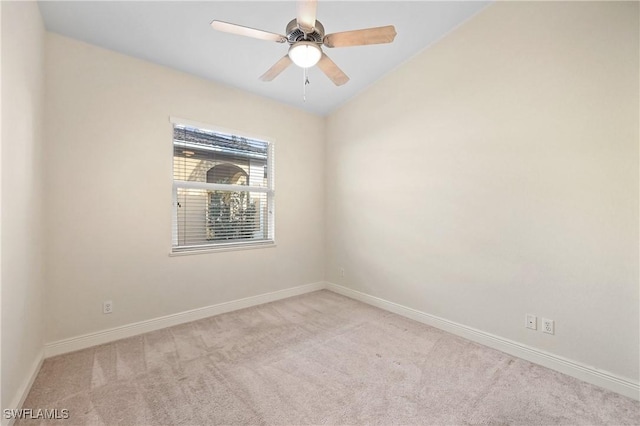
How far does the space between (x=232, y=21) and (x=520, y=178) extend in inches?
114

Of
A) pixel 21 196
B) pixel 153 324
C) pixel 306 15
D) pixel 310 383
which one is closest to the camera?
pixel 306 15

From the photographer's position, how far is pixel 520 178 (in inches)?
95.6

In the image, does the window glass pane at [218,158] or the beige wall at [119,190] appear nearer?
the beige wall at [119,190]

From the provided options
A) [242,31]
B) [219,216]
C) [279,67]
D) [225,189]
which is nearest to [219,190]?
[225,189]

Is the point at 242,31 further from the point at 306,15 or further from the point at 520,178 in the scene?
the point at 520,178

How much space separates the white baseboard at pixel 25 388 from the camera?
1.60m

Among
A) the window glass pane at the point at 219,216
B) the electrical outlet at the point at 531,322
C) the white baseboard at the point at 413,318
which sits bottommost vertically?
the white baseboard at the point at 413,318

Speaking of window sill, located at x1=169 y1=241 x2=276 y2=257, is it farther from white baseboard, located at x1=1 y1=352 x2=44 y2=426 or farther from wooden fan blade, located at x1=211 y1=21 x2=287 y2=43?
wooden fan blade, located at x1=211 y1=21 x2=287 y2=43

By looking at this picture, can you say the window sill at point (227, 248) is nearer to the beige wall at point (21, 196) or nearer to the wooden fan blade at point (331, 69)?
the beige wall at point (21, 196)

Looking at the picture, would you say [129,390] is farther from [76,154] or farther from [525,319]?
[525,319]

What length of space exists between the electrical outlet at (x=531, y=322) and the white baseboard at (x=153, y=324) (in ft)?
8.97

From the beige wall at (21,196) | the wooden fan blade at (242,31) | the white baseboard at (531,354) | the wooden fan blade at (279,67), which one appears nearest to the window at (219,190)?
the beige wall at (21,196)

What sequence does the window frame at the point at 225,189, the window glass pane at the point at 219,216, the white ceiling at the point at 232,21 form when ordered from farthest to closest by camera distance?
the window glass pane at the point at 219,216 < the window frame at the point at 225,189 < the white ceiling at the point at 232,21

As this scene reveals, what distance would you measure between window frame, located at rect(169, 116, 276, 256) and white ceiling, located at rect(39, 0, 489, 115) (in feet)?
1.87
